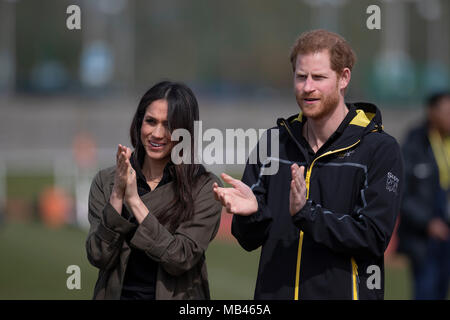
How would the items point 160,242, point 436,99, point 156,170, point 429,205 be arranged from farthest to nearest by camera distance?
point 436,99 < point 429,205 < point 156,170 < point 160,242

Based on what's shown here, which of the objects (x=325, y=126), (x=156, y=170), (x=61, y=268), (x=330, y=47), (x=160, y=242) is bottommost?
(x=61, y=268)

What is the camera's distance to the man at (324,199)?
11.8 feet

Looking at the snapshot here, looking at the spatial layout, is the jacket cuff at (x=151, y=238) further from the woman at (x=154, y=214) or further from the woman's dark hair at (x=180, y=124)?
the woman's dark hair at (x=180, y=124)

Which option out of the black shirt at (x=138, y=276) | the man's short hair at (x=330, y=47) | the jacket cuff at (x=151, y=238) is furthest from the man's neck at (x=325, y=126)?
the black shirt at (x=138, y=276)

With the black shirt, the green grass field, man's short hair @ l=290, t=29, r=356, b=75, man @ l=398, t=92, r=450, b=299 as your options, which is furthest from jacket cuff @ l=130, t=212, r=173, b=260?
the green grass field

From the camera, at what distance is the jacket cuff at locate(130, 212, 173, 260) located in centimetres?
367

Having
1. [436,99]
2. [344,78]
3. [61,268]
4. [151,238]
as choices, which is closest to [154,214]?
[151,238]

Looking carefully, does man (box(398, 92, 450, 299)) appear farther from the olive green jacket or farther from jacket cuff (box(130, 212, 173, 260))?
jacket cuff (box(130, 212, 173, 260))

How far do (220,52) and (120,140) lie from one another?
1262cm

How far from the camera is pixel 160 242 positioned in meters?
3.69

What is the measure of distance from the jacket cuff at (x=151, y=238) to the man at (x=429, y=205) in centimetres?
430

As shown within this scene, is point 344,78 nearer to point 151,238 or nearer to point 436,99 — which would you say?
point 151,238

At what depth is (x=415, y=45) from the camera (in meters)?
53.4

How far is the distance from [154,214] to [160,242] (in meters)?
0.26
